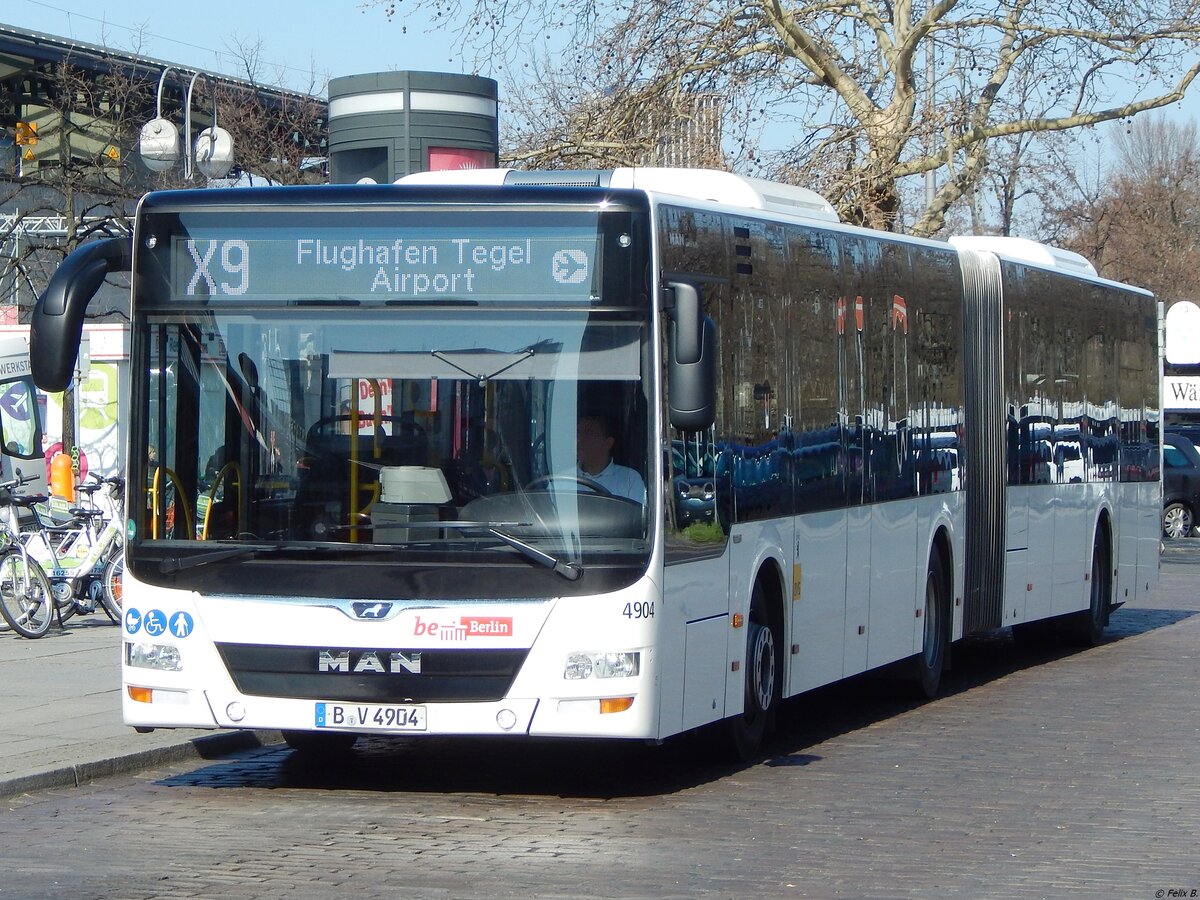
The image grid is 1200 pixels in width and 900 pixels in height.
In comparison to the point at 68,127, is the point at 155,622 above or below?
below

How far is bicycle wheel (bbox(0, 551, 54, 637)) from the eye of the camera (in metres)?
15.6

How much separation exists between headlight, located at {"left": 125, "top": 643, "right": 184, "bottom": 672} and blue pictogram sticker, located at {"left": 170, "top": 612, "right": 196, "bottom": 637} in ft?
0.23

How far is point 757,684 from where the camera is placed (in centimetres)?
1043

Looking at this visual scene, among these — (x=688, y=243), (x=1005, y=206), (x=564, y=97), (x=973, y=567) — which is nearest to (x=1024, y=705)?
(x=973, y=567)

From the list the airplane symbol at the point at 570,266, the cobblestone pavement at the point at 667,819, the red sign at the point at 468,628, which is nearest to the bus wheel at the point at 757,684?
the cobblestone pavement at the point at 667,819

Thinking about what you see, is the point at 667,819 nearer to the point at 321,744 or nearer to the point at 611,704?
the point at 611,704

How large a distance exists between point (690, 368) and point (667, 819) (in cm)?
191

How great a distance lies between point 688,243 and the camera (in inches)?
372

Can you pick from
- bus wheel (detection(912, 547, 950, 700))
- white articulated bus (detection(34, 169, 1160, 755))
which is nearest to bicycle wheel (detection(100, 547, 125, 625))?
bus wheel (detection(912, 547, 950, 700))

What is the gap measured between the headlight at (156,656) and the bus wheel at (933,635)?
234 inches

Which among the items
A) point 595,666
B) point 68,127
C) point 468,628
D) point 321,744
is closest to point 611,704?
point 595,666

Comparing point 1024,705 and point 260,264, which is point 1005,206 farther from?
point 260,264

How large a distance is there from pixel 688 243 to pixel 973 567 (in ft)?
19.5

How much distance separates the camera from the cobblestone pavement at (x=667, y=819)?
7340 mm
